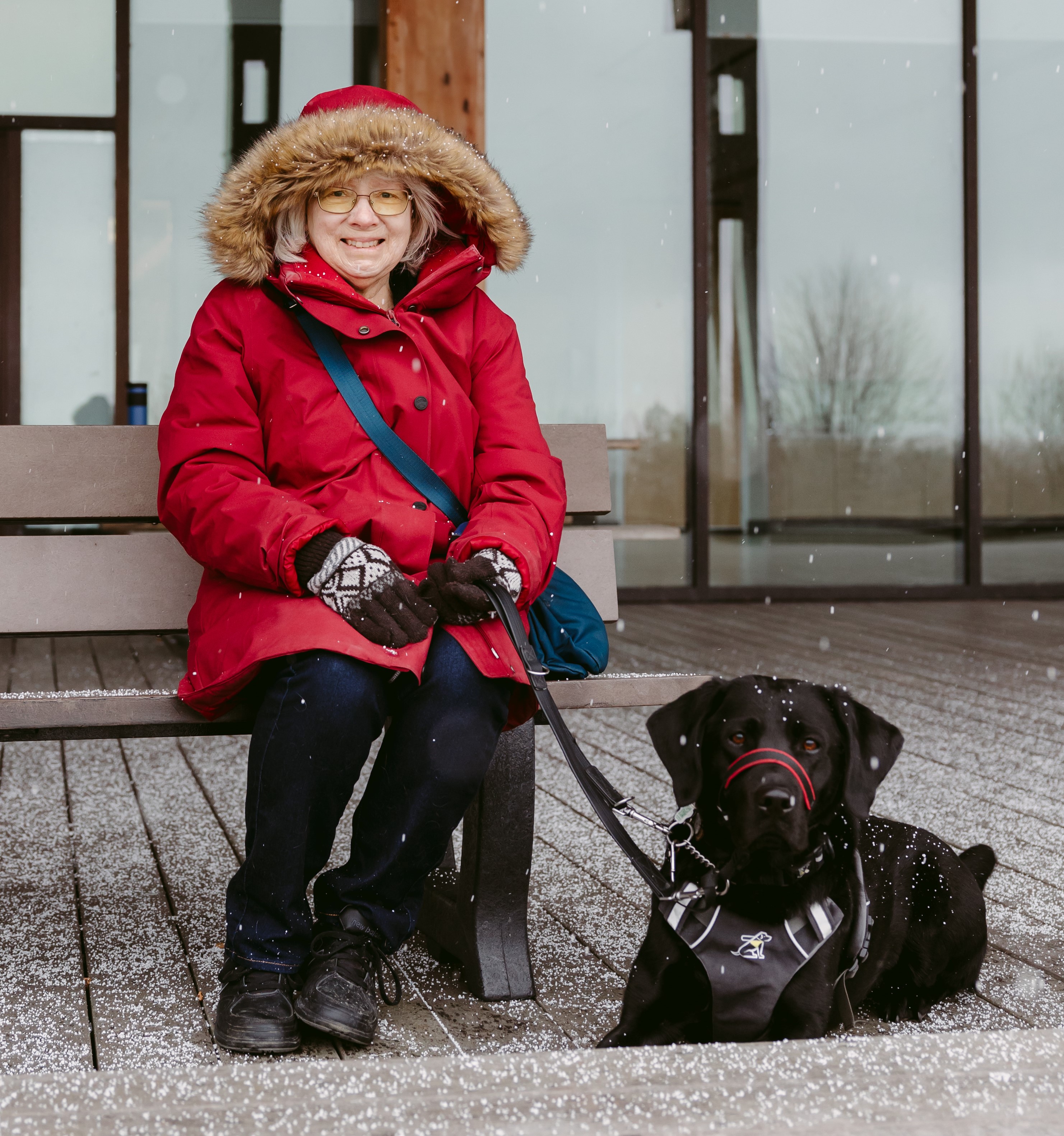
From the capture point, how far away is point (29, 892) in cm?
306

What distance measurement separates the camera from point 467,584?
231cm

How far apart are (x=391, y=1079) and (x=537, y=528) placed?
1286 mm

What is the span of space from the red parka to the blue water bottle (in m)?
5.71

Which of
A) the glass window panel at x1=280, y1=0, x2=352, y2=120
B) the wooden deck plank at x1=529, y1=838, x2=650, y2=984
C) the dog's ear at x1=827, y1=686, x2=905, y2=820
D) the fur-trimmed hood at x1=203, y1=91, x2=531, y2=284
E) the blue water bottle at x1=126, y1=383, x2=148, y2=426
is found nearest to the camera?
the dog's ear at x1=827, y1=686, x2=905, y2=820

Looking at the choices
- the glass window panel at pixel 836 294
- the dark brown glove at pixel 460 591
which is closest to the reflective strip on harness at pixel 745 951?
the dark brown glove at pixel 460 591

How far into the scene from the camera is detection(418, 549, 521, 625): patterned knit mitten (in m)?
2.30

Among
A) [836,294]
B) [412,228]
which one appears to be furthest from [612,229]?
[412,228]

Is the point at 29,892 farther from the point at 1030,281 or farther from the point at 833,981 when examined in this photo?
the point at 1030,281

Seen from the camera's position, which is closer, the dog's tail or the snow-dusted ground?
the snow-dusted ground

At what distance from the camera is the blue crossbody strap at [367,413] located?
250cm

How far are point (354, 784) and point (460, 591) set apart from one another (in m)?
0.37

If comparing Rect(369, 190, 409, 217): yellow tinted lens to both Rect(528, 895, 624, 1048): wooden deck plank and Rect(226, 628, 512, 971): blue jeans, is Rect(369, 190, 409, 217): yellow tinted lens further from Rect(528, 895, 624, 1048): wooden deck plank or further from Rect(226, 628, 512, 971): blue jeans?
Rect(528, 895, 624, 1048): wooden deck plank

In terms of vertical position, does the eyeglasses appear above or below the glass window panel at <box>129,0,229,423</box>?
below

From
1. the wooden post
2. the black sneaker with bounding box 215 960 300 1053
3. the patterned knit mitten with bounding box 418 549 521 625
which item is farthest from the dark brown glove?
the wooden post
